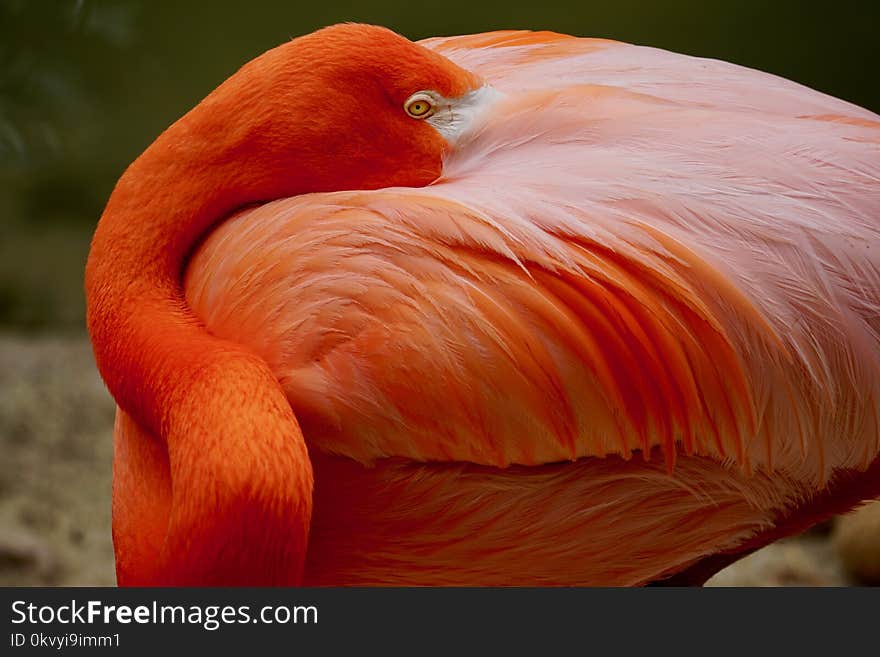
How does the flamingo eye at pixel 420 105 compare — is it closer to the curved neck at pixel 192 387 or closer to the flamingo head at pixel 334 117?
the flamingo head at pixel 334 117

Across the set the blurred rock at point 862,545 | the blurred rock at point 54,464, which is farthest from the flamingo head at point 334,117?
the blurred rock at point 862,545

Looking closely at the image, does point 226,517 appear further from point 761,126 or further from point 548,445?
point 761,126

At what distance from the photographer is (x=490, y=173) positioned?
1.14m

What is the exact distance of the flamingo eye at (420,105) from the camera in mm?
1168

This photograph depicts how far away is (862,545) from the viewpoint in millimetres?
1934

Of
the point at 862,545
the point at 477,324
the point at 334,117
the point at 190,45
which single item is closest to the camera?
the point at 477,324

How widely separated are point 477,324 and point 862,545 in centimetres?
129

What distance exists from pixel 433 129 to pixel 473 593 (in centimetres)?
53

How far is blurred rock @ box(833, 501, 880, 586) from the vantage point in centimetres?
191

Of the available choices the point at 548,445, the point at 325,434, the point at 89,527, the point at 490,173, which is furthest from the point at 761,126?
the point at 89,527

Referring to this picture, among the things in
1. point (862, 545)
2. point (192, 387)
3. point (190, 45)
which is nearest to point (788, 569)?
point (862, 545)

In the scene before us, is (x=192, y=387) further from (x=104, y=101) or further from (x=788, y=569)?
(x=788, y=569)

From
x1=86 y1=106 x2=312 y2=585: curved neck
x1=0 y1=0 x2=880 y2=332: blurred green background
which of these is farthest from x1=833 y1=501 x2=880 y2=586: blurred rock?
x1=86 y1=106 x2=312 y2=585: curved neck

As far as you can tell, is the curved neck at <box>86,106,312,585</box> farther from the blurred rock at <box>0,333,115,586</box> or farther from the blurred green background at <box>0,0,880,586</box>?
the blurred rock at <box>0,333,115,586</box>
